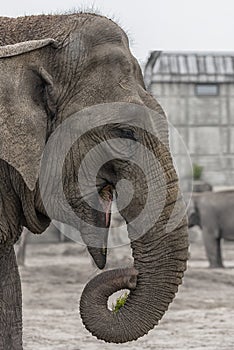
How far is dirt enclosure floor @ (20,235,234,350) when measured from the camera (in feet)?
24.0

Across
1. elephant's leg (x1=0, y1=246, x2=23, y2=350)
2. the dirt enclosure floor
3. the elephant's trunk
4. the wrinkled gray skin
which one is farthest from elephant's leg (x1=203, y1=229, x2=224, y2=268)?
the elephant's trunk

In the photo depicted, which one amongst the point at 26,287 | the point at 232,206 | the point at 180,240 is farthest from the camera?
the point at 232,206

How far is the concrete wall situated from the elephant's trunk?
2591 cm

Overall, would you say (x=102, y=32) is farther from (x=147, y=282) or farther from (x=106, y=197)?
(x=147, y=282)

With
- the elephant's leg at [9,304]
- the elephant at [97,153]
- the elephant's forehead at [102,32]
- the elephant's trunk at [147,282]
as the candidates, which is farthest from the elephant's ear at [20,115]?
the elephant's leg at [9,304]

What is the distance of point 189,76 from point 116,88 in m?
26.3

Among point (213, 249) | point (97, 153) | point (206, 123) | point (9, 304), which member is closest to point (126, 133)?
point (97, 153)

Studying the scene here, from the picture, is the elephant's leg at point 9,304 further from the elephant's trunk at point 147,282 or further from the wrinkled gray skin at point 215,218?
the wrinkled gray skin at point 215,218

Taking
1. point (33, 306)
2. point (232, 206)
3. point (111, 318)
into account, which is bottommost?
point (232, 206)

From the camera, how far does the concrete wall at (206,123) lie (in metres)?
29.9

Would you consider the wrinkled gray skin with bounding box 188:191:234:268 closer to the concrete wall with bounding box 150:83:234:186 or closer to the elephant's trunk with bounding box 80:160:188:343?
the elephant's trunk with bounding box 80:160:188:343

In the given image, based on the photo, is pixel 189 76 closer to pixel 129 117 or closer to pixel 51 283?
pixel 51 283

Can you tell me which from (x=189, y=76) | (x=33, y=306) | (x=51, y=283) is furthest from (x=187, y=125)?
(x=33, y=306)

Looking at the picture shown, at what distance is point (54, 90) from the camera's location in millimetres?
3934
